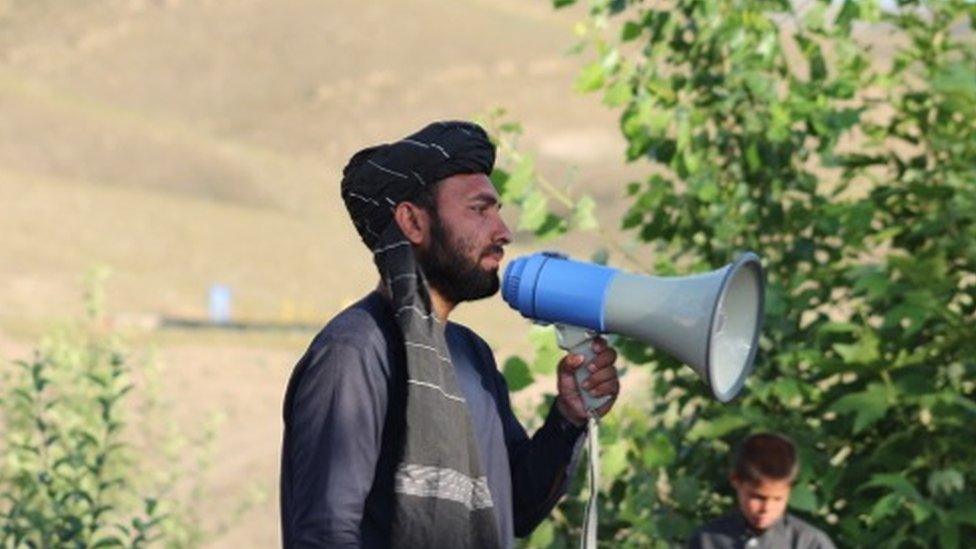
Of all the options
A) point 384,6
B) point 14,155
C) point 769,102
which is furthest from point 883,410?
point 384,6

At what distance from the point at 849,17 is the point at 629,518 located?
148 centimetres

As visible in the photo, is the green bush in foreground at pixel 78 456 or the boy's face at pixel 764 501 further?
the green bush in foreground at pixel 78 456

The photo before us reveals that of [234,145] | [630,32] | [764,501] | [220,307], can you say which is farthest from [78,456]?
[234,145]

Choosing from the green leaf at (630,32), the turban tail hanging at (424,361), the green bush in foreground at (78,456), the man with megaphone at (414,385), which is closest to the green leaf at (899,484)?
the green leaf at (630,32)

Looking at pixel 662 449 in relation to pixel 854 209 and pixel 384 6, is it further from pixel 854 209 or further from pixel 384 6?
pixel 384 6

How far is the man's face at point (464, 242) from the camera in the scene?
10.4ft

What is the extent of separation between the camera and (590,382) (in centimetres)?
325

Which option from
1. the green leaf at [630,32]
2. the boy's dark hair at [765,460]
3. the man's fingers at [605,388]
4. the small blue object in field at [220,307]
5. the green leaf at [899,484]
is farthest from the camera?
the small blue object in field at [220,307]

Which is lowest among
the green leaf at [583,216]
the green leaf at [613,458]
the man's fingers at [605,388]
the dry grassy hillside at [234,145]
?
the green leaf at [613,458]

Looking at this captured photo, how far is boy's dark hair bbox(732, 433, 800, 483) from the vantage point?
17.4 feet

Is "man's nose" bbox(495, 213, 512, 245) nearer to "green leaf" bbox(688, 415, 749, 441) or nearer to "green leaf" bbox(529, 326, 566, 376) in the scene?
"green leaf" bbox(529, 326, 566, 376)

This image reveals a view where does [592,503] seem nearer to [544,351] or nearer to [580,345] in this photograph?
[580,345]

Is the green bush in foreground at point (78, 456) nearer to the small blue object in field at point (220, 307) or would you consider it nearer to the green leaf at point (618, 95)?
the green leaf at point (618, 95)

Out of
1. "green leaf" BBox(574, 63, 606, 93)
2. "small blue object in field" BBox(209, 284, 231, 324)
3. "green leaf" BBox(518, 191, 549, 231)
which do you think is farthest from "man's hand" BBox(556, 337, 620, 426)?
"small blue object in field" BBox(209, 284, 231, 324)
